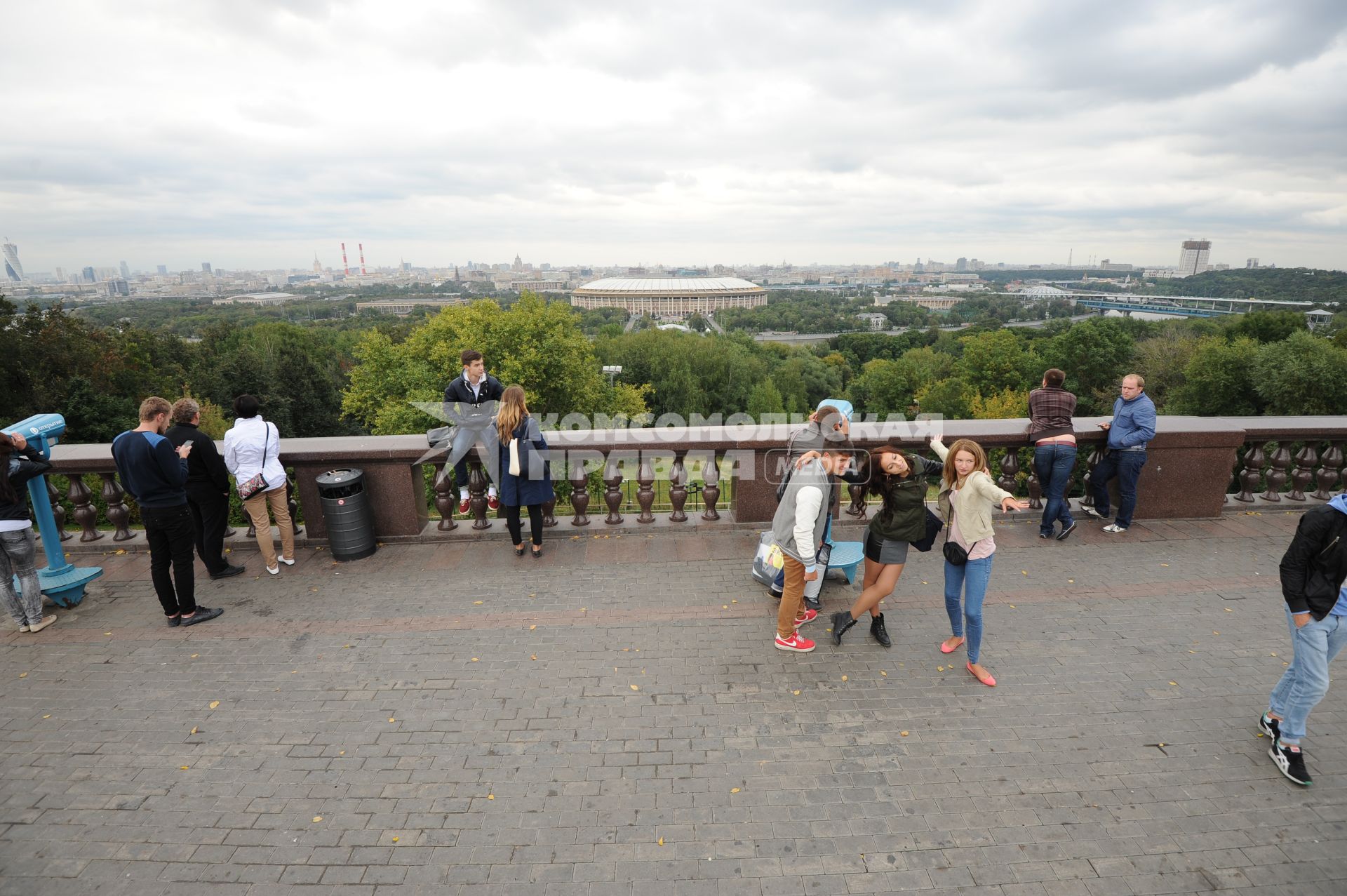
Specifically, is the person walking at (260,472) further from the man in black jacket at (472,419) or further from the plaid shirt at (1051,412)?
the plaid shirt at (1051,412)

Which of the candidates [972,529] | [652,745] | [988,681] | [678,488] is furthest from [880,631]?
[678,488]

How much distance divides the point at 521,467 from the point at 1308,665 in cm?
648

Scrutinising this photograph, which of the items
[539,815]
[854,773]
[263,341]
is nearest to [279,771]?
[539,815]

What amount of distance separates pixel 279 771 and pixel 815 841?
347 cm

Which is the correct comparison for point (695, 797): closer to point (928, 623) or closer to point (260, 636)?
point (928, 623)

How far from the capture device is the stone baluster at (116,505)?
7562 millimetres

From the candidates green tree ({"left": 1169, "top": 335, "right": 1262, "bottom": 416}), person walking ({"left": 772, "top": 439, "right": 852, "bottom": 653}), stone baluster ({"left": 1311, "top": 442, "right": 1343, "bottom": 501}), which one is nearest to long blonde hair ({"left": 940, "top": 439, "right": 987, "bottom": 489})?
person walking ({"left": 772, "top": 439, "right": 852, "bottom": 653})

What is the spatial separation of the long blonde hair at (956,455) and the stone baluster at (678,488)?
3247 millimetres

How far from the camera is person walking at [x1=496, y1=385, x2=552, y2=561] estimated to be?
689 cm

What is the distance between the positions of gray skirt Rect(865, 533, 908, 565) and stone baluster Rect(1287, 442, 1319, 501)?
700 centimetres

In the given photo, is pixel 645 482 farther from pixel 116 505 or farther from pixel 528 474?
pixel 116 505

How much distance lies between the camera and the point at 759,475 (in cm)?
798

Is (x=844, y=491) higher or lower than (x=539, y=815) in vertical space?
lower

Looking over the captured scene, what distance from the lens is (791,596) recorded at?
541 cm
